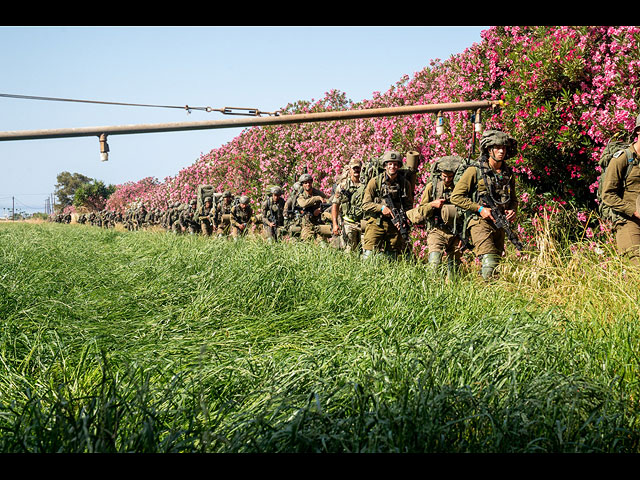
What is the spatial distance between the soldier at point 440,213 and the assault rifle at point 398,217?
0.16 metres

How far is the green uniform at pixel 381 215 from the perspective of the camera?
8.36 metres

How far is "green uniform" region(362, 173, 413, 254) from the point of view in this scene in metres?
8.36

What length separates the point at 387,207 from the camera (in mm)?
8164

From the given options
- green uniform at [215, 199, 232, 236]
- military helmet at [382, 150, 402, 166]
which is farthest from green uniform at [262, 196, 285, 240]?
military helmet at [382, 150, 402, 166]

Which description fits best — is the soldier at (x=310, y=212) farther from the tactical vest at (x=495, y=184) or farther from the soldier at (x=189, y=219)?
the soldier at (x=189, y=219)

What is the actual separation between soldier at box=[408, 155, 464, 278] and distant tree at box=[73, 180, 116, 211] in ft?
260

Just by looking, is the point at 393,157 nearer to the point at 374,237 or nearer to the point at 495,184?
the point at 374,237

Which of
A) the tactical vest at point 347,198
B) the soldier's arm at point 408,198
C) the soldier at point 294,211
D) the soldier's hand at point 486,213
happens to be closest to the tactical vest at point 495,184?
the soldier's hand at point 486,213

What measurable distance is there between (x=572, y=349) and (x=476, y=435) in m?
1.18

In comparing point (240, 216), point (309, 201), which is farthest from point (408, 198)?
point (240, 216)

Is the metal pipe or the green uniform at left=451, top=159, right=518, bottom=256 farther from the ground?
the metal pipe

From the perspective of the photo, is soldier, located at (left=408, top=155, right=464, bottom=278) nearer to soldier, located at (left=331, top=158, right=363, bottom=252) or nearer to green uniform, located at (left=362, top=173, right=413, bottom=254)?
green uniform, located at (left=362, top=173, right=413, bottom=254)
